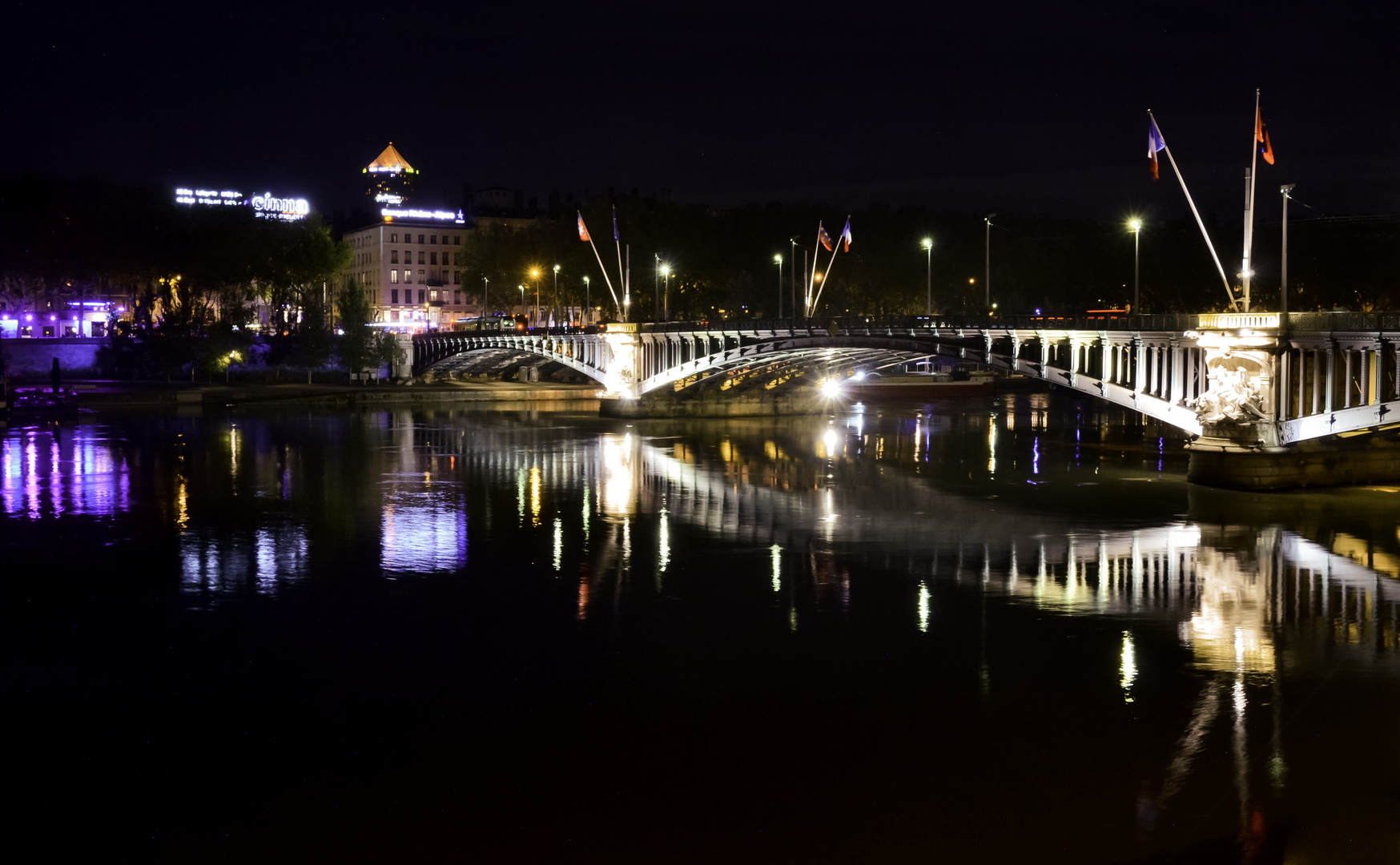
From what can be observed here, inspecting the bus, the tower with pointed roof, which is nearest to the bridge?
the bus

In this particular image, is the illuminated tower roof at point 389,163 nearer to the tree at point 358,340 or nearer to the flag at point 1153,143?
the tree at point 358,340

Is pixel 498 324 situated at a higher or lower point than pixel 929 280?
lower

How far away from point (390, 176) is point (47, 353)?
282 ft

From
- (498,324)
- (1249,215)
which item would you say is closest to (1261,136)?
(1249,215)

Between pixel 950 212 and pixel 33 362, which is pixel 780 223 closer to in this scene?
pixel 950 212

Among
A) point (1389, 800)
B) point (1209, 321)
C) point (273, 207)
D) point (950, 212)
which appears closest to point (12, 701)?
point (1389, 800)

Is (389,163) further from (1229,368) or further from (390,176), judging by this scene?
(1229,368)

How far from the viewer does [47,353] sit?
96312mm

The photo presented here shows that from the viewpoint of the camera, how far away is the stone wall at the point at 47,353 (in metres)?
94.8

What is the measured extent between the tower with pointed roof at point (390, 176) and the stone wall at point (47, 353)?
269ft

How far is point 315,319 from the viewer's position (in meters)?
102

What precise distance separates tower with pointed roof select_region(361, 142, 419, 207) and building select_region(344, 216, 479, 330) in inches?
706

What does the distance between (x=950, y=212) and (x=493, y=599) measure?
299 feet

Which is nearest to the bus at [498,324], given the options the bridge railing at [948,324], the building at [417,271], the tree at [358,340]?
the tree at [358,340]
